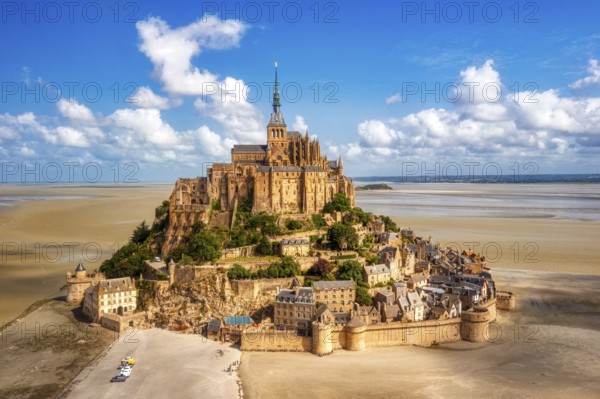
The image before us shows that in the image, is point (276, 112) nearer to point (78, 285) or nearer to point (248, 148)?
point (248, 148)

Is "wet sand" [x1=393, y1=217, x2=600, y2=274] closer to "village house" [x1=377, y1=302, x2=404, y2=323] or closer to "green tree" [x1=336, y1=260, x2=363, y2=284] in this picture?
"green tree" [x1=336, y1=260, x2=363, y2=284]

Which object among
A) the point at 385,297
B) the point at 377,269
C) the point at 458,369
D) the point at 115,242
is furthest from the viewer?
the point at 115,242

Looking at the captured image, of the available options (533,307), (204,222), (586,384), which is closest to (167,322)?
(204,222)

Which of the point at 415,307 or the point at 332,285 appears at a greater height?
the point at 332,285

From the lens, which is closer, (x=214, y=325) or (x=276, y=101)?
(x=214, y=325)

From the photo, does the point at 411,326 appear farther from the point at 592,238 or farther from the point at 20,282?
the point at 592,238

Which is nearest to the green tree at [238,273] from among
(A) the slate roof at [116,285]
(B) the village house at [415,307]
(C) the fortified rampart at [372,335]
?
(C) the fortified rampart at [372,335]

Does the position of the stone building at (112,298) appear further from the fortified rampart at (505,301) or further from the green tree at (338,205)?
the fortified rampart at (505,301)

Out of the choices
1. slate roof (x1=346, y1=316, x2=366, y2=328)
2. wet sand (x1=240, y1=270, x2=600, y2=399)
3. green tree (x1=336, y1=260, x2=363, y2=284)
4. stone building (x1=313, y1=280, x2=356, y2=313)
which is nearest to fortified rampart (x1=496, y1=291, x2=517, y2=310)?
wet sand (x1=240, y1=270, x2=600, y2=399)

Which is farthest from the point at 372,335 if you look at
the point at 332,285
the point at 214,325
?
the point at 214,325
